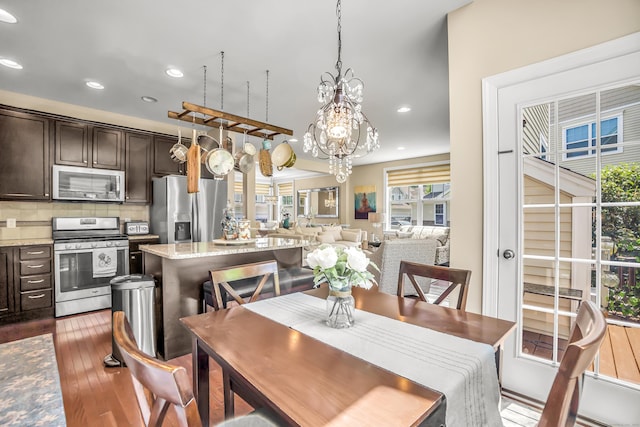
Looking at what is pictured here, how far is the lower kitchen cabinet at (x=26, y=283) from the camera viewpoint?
3246mm

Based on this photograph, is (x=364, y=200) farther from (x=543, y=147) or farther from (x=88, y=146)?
(x=543, y=147)

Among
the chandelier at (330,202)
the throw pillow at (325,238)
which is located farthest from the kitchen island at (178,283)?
the chandelier at (330,202)

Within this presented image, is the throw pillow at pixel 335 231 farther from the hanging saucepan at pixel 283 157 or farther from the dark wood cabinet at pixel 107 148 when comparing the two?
the dark wood cabinet at pixel 107 148

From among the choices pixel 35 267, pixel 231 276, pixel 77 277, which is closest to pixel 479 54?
pixel 231 276

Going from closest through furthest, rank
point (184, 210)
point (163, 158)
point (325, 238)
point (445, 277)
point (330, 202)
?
1. point (445, 277)
2. point (184, 210)
3. point (163, 158)
4. point (325, 238)
5. point (330, 202)

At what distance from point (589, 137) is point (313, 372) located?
201 centimetres

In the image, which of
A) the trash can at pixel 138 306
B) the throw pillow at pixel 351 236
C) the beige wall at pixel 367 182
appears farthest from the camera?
the beige wall at pixel 367 182

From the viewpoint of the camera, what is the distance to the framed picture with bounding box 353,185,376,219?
896 cm

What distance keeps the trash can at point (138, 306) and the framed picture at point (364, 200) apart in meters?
7.20

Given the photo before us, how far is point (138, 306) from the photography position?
238 cm

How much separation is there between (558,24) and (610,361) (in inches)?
77.5

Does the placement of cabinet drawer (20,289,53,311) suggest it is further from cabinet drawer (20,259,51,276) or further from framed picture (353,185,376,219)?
framed picture (353,185,376,219)

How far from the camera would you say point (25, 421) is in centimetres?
178

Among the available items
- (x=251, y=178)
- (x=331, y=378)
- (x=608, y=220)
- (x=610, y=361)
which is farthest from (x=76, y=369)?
(x=251, y=178)
